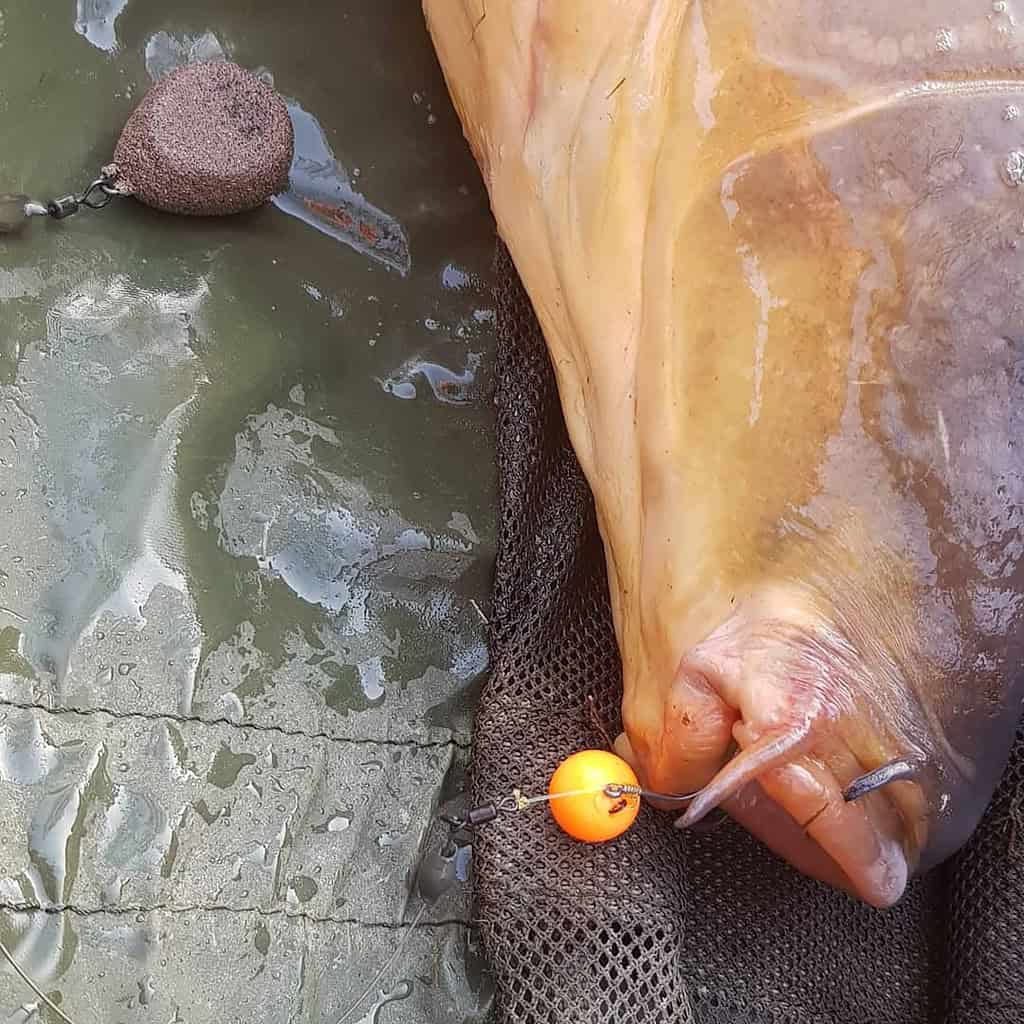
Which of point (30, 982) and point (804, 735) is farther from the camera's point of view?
point (30, 982)

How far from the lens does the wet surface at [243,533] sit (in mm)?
1857

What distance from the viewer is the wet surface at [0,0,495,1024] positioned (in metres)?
1.86

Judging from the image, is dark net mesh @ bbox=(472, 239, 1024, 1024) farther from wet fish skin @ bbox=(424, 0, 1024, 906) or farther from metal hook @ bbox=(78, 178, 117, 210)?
metal hook @ bbox=(78, 178, 117, 210)

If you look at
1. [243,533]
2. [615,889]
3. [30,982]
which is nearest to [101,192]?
[243,533]

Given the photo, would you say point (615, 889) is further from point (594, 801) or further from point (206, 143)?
point (206, 143)

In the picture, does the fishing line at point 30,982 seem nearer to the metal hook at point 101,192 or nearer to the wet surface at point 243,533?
the wet surface at point 243,533

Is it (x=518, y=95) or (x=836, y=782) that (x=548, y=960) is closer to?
(x=836, y=782)

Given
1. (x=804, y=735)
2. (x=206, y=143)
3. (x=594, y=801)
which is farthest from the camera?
(x=206, y=143)

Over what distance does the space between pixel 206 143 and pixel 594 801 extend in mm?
1277

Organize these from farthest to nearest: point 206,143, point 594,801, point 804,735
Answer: point 206,143 < point 594,801 < point 804,735

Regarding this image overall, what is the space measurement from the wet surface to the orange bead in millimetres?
347

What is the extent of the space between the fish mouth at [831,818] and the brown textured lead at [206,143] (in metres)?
1.27

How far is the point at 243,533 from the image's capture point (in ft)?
6.62

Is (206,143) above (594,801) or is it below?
above
